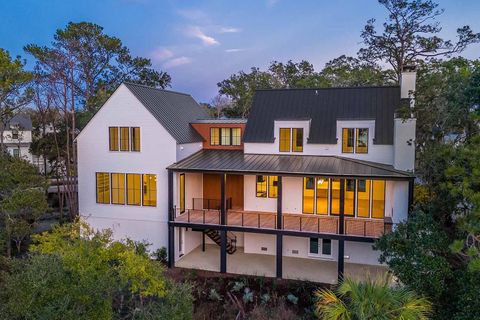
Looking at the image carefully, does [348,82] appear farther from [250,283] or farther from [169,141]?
[250,283]

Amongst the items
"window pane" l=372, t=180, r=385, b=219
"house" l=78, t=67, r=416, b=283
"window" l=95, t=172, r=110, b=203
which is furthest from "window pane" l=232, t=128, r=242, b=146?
"window pane" l=372, t=180, r=385, b=219

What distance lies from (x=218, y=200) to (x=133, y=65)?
23.8m

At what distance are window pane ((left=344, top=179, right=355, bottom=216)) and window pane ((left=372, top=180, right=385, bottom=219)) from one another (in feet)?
3.22

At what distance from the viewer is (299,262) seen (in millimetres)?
19312

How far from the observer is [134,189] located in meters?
20.3

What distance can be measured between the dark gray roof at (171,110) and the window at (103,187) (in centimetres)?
461

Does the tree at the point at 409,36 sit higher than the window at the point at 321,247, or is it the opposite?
the tree at the point at 409,36

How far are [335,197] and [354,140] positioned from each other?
3242 mm

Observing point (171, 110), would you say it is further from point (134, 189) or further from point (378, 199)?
point (378, 199)

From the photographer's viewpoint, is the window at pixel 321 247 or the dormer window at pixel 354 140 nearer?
the dormer window at pixel 354 140

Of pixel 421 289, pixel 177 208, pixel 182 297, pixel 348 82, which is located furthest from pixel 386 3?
pixel 182 297

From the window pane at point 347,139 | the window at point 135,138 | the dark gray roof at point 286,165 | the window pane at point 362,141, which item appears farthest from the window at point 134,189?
the window pane at point 362,141

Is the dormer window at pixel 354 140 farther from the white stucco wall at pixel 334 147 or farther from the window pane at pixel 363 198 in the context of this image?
the window pane at pixel 363 198

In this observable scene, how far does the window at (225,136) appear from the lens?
74.9 feet
